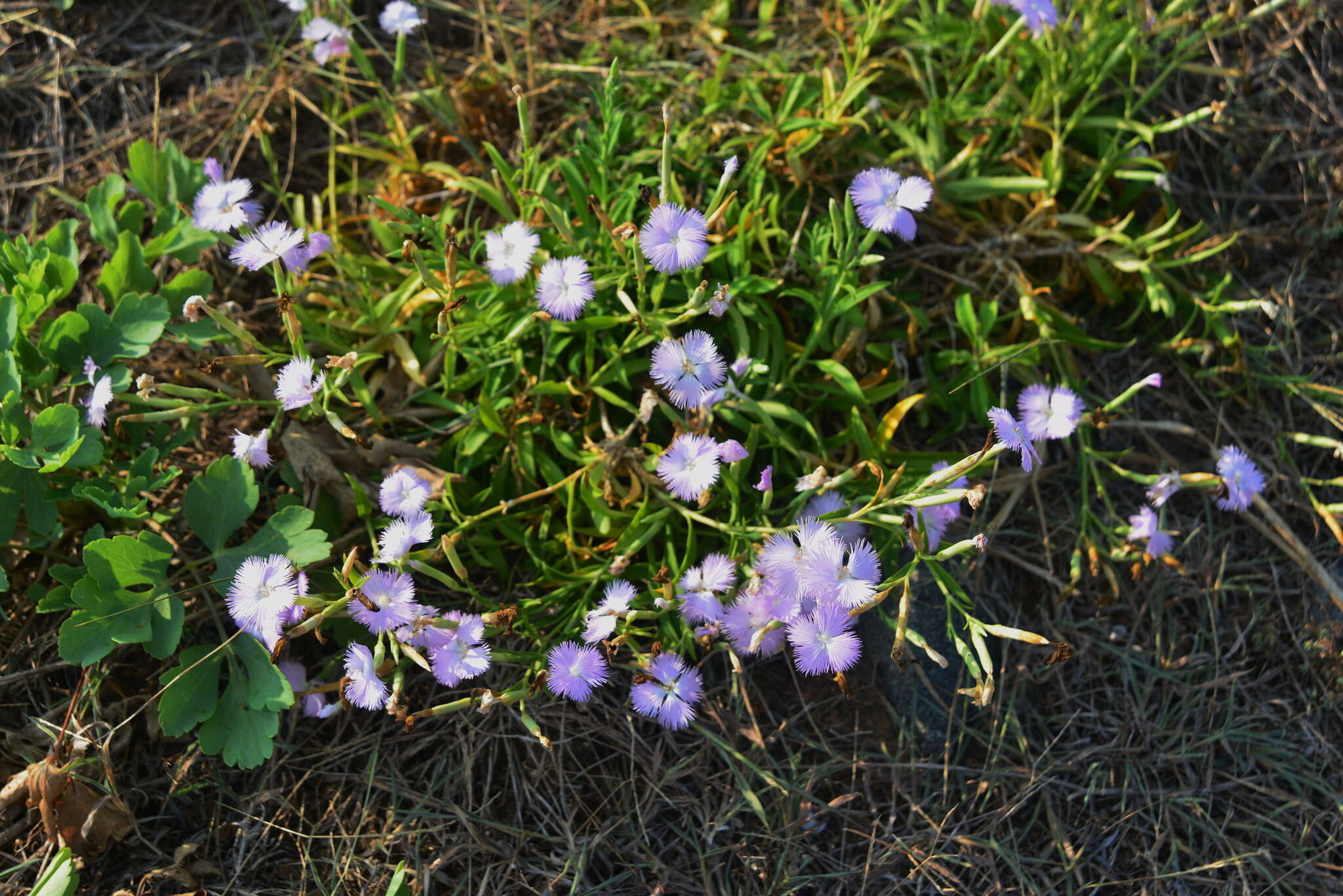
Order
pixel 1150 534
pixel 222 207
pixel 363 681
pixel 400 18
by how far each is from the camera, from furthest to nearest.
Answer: pixel 400 18, pixel 1150 534, pixel 222 207, pixel 363 681

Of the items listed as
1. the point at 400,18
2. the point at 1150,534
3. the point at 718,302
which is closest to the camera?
the point at 718,302

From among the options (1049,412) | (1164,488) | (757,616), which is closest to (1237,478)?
(1164,488)

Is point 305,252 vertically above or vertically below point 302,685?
above

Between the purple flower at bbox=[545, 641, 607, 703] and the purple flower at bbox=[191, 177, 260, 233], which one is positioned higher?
the purple flower at bbox=[191, 177, 260, 233]

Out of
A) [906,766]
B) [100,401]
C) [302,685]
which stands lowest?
[906,766]

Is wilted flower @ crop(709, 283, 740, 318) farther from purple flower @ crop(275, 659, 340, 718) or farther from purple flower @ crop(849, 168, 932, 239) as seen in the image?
purple flower @ crop(275, 659, 340, 718)

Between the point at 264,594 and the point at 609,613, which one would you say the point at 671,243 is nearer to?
the point at 609,613

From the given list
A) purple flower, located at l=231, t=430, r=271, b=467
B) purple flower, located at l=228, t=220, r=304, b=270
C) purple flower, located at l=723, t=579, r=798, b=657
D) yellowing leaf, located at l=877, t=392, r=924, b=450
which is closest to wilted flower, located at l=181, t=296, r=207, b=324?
purple flower, located at l=228, t=220, r=304, b=270

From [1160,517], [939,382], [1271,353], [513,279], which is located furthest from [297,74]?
[1271,353]
